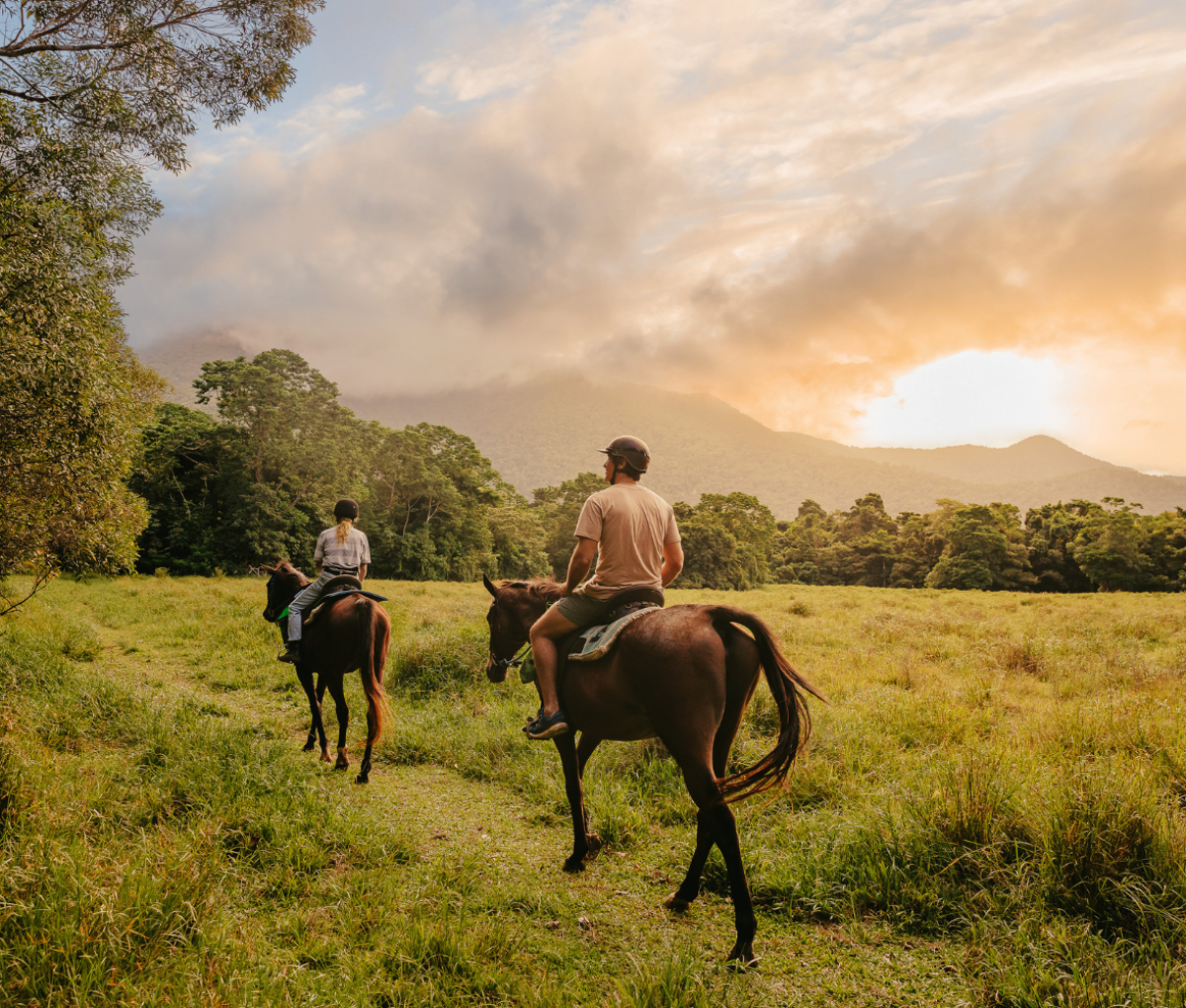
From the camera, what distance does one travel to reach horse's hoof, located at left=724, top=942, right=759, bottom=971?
3412mm

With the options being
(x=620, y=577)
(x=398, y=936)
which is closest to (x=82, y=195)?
(x=620, y=577)

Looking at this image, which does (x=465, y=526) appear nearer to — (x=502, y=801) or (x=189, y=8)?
(x=189, y=8)

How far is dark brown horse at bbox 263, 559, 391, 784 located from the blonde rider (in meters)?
0.13

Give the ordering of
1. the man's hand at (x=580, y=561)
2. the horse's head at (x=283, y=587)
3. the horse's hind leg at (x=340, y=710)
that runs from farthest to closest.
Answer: the horse's head at (x=283, y=587), the horse's hind leg at (x=340, y=710), the man's hand at (x=580, y=561)

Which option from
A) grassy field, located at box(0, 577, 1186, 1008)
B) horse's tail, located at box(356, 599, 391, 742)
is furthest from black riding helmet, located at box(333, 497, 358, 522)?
grassy field, located at box(0, 577, 1186, 1008)

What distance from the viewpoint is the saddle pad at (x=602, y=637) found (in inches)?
169

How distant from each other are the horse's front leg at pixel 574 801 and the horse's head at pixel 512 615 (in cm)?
132

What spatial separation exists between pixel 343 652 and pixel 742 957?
5.50 m

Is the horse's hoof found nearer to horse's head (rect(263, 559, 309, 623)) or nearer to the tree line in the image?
horse's head (rect(263, 559, 309, 623))

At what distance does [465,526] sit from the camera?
54906 millimetres

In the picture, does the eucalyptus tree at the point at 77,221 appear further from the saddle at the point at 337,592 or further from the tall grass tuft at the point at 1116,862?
the tall grass tuft at the point at 1116,862

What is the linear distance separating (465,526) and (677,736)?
172ft

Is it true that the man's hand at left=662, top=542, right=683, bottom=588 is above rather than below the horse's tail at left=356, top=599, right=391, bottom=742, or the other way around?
above

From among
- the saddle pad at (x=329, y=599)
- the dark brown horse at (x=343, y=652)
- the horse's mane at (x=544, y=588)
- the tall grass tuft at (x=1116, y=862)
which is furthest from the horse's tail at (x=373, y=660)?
the tall grass tuft at (x=1116, y=862)
